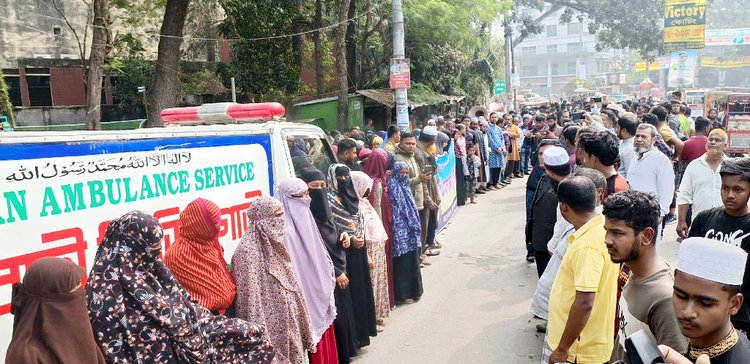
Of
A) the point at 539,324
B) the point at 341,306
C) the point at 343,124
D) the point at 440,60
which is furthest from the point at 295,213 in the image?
the point at 440,60

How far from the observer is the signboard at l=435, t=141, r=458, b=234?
31.3 feet

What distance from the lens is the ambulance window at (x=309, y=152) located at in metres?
4.96

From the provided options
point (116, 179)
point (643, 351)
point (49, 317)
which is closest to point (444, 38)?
point (116, 179)

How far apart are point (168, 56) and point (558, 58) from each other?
8041 cm

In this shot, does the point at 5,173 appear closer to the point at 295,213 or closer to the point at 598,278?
the point at 295,213

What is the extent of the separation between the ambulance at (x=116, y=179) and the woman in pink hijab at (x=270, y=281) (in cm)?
39

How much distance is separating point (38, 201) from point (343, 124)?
14830mm

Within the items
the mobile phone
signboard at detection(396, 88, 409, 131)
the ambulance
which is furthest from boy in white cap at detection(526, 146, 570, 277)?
signboard at detection(396, 88, 409, 131)

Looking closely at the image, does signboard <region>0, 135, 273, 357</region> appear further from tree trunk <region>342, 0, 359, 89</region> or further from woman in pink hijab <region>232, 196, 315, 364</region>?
tree trunk <region>342, 0, 359, 89</region>

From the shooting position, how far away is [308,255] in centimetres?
427

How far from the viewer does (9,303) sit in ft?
8.74

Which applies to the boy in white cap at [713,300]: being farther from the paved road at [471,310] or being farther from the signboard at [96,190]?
the paved road at [471,310]

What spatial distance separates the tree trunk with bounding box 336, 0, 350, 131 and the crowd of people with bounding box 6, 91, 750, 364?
10.1 meters

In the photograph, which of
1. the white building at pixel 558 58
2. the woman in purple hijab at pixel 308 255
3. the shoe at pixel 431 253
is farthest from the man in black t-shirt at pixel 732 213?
the white building at pixel 558 58
